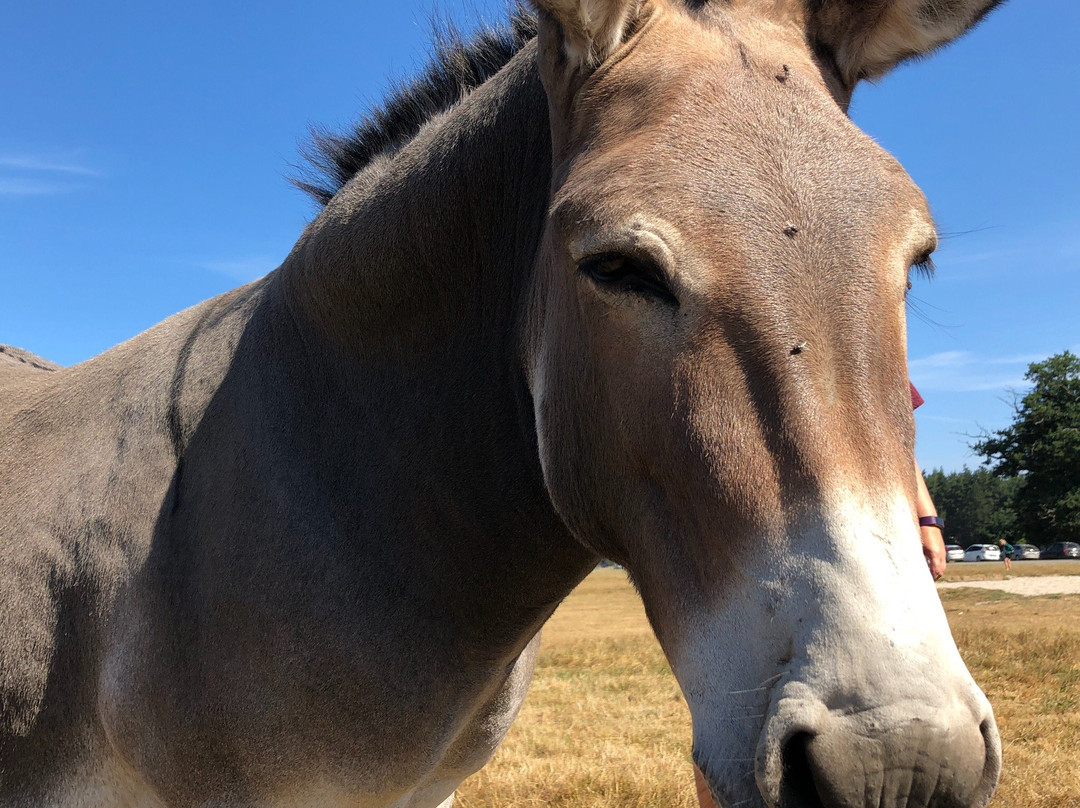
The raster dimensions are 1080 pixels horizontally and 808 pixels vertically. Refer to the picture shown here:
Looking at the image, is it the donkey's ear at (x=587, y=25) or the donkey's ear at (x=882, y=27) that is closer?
the donkey's ear at (x=587, y=25)

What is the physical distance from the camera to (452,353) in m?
2.49

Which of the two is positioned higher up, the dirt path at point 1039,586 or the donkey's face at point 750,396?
the donkey's face at point 750,396

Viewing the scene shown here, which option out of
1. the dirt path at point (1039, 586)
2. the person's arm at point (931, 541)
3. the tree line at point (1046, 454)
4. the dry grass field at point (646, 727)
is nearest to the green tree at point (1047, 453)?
the tree line at point (1046, 454)

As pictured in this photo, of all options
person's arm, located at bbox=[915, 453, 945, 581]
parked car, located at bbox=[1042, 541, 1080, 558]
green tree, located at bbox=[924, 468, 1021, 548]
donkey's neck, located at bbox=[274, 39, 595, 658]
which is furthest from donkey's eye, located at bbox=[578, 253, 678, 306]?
green tree, located at bbox=[924, 468, 1021, 548]

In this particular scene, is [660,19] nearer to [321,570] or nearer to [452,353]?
[452,353]

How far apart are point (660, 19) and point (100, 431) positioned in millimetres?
2358

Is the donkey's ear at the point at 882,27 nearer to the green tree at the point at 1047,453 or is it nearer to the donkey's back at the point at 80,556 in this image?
the donkey's back at the point at 80,556

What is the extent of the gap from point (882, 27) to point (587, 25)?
97 cm

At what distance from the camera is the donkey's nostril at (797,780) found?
4.37 ft

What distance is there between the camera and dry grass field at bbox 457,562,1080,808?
521 cm

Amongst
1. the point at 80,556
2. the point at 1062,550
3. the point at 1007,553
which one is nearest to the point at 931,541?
the point at 80,556

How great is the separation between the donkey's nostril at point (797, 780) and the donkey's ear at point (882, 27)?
1899 millimetres

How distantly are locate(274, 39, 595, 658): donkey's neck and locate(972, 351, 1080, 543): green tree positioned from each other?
5784 cm

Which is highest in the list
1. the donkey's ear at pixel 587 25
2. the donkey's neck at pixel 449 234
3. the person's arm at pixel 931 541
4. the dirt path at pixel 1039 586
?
the donkey's ear at pixel 587 25
